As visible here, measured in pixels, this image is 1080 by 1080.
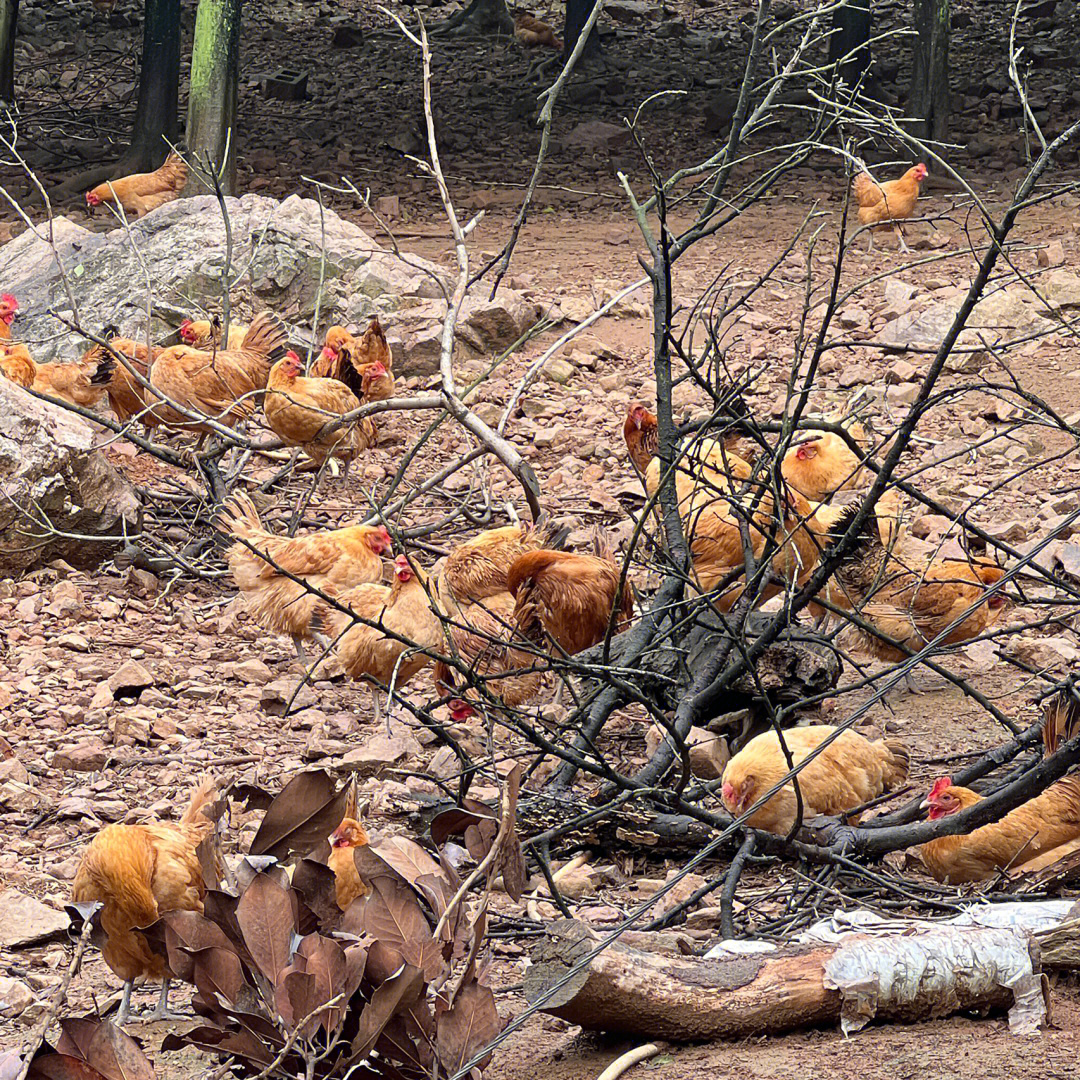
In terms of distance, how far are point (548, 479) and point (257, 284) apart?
3.52 metres

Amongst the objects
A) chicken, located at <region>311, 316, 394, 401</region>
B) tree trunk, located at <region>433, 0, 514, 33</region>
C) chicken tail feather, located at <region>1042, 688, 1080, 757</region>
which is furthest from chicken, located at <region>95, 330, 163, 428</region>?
tree trunk, located at <region>433, 0, 514, 33</region>

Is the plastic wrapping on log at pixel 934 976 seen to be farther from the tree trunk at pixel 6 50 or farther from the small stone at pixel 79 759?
the tree trunk at pixel 6 50

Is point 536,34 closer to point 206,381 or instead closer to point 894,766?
point 206,381

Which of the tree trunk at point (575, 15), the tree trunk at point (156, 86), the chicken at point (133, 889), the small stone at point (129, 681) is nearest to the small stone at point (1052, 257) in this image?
the small stone at point (129, 681)

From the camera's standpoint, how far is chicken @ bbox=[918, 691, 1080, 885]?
411 centimetres

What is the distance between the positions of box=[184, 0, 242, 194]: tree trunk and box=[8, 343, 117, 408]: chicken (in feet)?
15.7

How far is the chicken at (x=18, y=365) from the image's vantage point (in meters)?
8.31

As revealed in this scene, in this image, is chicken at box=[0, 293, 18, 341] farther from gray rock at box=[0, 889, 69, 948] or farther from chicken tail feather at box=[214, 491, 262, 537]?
gray rock at box=[0, 889, 69, 948]

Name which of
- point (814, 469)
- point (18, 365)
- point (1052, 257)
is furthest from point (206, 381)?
point (1052, 257)

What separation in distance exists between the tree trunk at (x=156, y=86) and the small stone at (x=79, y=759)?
10696 millimetres

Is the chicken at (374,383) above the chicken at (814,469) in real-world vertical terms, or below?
below

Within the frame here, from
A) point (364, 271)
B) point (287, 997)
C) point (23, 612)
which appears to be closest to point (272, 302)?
point (364, 271)

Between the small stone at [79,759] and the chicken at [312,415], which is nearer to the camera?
the small stone at [79,759]

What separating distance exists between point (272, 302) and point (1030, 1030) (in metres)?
8.76
